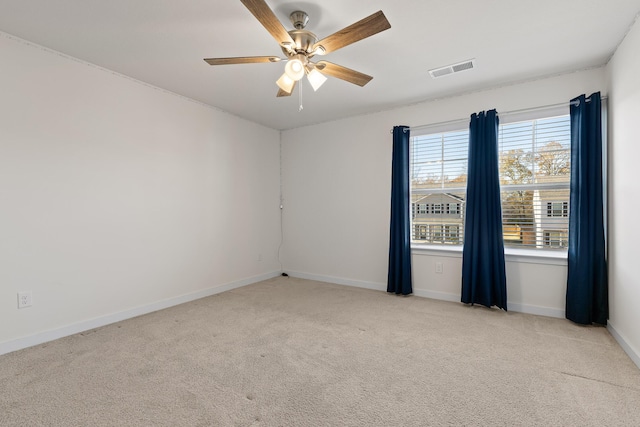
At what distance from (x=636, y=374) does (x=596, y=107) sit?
2.23 m

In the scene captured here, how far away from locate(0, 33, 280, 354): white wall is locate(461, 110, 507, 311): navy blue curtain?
9.92 ft

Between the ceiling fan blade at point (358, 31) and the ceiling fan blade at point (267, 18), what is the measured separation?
217 millimetres

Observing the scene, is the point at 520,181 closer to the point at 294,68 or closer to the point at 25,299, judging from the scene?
the point at 294,68

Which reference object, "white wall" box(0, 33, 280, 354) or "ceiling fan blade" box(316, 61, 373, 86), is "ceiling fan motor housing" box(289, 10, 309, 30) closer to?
"ceiling fan blade" box(316, 61, 373, 86)

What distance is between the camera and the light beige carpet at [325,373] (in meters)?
1.65

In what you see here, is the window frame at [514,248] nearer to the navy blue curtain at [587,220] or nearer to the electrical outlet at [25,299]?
the navy blue curtain at [587,220]

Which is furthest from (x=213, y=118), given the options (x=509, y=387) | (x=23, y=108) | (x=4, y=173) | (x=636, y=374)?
(x=636, y=374)

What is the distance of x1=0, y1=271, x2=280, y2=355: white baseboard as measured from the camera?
2.42m

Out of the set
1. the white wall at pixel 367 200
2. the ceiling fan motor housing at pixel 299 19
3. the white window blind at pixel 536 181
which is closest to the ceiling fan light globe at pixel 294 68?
the ceiling fan motor housing at pixel 299 19

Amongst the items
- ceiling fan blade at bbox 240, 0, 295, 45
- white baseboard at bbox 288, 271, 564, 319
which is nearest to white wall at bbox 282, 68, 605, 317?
white baseboard at bbox 288, 271, 564, 319

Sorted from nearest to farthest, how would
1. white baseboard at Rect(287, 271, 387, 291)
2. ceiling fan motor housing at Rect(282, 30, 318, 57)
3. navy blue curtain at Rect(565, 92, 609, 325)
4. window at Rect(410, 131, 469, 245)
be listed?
ceiling fan motor housing at Rect(282, 30, 318, 57) → navy blue curtain at Rect(565, 92, 609, 325) → window at Rect(410, 131, 469, 245) → white baseboard at Rect(287, 271, 387, 291)

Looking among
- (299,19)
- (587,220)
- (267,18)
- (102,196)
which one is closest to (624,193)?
(587,220)

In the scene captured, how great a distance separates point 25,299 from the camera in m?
2.47

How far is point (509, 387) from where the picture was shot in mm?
1898
